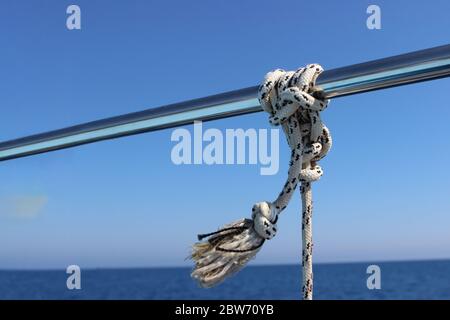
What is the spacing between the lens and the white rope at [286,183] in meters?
0.80

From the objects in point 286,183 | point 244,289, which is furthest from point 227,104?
point 244,289

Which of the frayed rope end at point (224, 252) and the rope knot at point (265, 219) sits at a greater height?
the rope knot at point (265, 219)

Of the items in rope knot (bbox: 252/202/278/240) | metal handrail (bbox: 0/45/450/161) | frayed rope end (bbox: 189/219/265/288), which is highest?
metal handrail (bbox: 0/45/450/161)

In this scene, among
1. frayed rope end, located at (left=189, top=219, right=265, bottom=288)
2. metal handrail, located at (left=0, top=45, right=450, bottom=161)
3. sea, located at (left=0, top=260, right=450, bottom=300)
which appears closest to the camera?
metal handrail, located at (left=0, top=45, right=450, bottom=161)

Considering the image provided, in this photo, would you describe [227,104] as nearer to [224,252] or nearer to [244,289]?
[224,252]

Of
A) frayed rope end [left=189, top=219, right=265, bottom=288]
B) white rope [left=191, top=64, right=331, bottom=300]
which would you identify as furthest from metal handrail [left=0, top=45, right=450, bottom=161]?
frayed rope end [left=189, top=219, right=265, bottom=288]

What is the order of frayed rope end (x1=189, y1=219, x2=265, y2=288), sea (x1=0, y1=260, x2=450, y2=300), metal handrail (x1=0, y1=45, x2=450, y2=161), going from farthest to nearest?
1. sea (x1=0, y1=260, x2=450, y2=300)
2. frayed rope end (x1=189, y1=219, x2=265, y2=288)
3. metal handrail (x1=0, y1=45, x2=450, y2=161)

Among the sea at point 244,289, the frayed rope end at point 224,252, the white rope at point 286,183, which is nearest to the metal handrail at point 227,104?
the white rope at point 286,183

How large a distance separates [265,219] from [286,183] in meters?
0.06

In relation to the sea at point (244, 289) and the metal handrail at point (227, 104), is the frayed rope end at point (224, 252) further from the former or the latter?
the sea at point (244, 289)

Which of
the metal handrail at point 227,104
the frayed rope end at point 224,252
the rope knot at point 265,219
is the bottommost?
the frayed rope end at point 224,252

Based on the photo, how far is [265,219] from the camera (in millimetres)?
797

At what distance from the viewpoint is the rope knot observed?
80 centimetres

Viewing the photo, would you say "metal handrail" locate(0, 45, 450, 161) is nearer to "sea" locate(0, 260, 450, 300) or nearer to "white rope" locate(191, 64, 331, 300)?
"white rope" locate(191, 64, 331, 300)
